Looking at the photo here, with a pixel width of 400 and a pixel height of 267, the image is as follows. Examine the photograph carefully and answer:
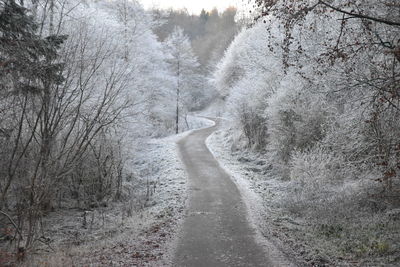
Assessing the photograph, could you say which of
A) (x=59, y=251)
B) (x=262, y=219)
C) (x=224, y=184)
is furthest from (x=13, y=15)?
(x=224, y=184)

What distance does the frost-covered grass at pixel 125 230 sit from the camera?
6.73m

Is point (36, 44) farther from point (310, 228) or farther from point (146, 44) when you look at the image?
point (146, 44)

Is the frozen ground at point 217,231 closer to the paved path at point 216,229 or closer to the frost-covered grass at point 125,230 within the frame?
the paved path at point 216,229

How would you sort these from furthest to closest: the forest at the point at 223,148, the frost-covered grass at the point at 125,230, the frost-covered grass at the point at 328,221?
the frost-covered grass at the point at 125,230 → the forest at the point at 223,148 → the frost-covered grass at the point at 328,221

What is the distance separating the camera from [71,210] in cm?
1250

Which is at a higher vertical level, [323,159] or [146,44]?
[146,44]

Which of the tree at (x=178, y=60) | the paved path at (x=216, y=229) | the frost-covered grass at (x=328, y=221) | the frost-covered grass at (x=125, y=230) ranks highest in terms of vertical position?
the tree at (x=178, y=60)

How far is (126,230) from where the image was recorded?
8.80 metres

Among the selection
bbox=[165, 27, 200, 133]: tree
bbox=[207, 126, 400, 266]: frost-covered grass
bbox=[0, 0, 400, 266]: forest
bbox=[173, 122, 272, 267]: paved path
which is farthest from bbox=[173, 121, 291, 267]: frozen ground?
bbox=[165, 27, 200, 133]: tree

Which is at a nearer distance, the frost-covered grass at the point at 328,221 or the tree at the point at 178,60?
the frost-covered grass at the point at 328,221

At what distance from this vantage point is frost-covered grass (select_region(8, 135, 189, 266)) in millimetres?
6727

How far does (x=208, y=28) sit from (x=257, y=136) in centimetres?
5574

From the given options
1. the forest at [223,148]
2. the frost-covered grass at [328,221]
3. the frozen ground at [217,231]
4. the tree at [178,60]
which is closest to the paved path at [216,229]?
the frozen ground at [217,231]

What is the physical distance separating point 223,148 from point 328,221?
616 inches
